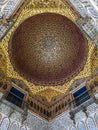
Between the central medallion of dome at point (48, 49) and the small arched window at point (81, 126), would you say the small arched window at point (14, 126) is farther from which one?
the central medallion of dome at point (48, 49)

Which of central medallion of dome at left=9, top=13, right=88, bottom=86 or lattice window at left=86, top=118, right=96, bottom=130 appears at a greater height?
central medallion of dome at left=9, top=13, right=88, bottom=86

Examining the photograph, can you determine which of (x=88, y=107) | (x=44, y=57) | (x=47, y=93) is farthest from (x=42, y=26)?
(x=88, y=107)

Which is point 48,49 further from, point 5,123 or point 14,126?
point 5,123

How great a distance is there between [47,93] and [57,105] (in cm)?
101

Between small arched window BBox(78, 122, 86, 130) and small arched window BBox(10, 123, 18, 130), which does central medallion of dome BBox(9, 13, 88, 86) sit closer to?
small arched window BBox(78, 122, 86, 130)

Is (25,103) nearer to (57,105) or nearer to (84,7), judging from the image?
(57,105)

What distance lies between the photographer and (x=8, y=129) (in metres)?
9.31

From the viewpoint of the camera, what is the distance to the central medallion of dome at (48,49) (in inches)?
466

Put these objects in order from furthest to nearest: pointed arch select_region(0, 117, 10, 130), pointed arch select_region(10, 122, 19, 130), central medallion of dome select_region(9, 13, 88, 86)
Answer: central medallion of dome select_region(9, 13, 88, 86) → pointed arch select_region(10, 122, 19, 130) → pointed arch select_region(0, 117, 10, 130)

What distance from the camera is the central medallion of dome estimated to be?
38.9ft

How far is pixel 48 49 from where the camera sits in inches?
514

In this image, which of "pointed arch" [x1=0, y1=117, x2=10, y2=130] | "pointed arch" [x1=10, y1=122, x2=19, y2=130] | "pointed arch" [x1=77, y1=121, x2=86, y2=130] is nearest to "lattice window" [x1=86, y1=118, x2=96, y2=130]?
"pointed arch" [x1=77, y1=121, x2=86, y2=130]

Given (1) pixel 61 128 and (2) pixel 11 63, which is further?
(2) pixel 11 63

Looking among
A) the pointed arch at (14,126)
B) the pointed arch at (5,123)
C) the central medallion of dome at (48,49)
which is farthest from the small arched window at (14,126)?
the central medallion of dome at (48,49)
